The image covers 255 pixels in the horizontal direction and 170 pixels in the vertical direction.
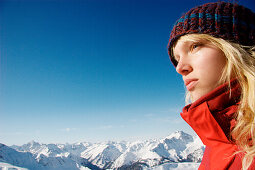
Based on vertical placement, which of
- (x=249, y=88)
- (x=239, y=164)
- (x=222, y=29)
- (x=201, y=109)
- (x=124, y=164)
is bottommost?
(x=124, y=164)

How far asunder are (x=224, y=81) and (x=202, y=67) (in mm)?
171

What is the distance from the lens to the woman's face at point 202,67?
1.06 meters

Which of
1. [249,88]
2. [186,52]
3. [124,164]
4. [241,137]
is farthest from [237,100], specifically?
[124,164]

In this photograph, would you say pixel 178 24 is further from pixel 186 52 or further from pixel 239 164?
pixel 239 164

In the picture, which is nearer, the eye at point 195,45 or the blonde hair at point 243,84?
the blonde hair at point 243,84

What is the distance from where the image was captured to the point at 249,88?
3.21ft

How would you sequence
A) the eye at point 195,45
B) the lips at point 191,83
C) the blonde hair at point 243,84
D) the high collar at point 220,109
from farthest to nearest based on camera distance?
the eye at point 195,45, the lips at point 191,83, the high collar at point 220,109, the blonde hair at point 243,84

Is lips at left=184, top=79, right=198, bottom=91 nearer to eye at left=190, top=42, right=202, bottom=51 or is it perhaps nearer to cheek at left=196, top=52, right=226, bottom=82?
cheek at left=196, top=52, right=226, bottom=82

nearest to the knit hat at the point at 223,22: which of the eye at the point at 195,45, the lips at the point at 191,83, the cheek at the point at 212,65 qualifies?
the eye at the point at 195,45

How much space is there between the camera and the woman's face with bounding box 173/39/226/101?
106 centimetres

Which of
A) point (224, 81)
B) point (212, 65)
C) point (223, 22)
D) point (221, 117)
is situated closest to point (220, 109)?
point (221, 117)

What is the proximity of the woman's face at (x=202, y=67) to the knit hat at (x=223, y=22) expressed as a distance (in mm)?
161

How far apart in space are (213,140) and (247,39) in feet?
2.79

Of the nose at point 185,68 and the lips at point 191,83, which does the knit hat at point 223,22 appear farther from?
the lips at point 191,83
